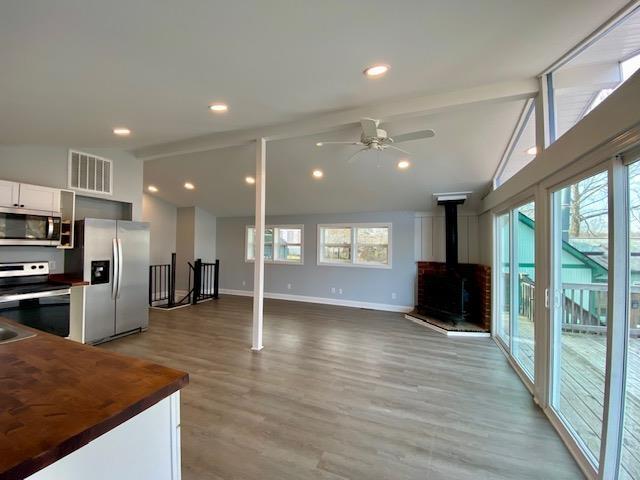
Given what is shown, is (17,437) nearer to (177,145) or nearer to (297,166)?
(177,145)

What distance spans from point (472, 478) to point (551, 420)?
111 cm

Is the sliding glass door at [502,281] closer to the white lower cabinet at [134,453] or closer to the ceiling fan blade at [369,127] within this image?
the ceiling fan blade at [369,127]

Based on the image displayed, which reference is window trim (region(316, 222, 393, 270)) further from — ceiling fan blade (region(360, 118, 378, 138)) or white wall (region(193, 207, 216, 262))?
ceiling fan blade (region(360, 118, 378, 138))

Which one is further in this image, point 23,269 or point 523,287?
point 523,287

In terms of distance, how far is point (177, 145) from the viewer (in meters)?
4.36

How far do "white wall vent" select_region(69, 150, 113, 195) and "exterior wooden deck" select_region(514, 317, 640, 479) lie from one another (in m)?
5.91

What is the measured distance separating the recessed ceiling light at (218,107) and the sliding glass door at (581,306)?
313 cm

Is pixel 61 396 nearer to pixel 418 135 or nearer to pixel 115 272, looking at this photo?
pixel 418 135

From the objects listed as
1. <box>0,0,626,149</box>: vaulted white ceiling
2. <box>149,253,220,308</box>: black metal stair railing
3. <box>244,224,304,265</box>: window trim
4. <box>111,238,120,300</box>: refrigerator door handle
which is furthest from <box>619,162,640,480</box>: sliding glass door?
<box>149,253,220,308</box>: black metal stair railing

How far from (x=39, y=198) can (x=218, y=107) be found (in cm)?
255

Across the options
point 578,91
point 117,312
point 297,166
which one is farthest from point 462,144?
point 117,312

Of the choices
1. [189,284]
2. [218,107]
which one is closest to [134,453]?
[218,107]

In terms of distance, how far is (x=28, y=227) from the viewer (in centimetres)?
340

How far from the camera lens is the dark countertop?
12.1 ft
